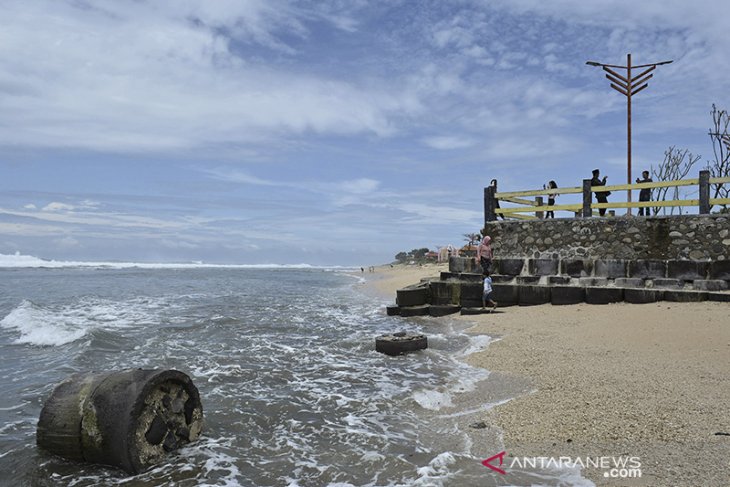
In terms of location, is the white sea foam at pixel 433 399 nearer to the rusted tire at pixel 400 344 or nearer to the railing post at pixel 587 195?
the rusted tire at pixel 400 344

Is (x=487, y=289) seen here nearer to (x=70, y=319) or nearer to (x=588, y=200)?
(x=588, y=200)

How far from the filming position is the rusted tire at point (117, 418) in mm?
4184

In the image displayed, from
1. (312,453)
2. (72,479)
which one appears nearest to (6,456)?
(72,479)

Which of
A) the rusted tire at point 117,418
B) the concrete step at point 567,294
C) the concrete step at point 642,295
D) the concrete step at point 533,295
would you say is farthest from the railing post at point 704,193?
the rusted tire at point 117,418

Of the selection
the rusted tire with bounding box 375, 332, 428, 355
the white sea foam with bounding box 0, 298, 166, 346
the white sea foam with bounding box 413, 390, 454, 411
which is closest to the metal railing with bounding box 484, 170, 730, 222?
the rusted tire with bounding box 375, 332, 428, 355

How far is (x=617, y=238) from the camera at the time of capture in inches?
518

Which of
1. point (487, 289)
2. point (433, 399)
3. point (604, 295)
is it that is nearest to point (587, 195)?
point (604, 295)

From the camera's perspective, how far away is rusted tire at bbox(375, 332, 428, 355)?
355 inches

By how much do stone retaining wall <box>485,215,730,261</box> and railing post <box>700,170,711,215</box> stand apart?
8.8 inches

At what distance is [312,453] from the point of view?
4.64 meters

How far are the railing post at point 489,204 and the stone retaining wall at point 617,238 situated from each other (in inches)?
10.8

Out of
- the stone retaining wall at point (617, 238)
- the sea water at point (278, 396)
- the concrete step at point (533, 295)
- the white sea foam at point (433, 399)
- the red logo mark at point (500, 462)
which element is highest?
the stone retaining wall at point (617, 238)

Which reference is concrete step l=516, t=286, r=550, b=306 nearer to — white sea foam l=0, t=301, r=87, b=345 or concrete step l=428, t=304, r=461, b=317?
concrete step l=428, t=304, r=461, b=317

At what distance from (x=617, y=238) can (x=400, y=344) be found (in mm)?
7704
